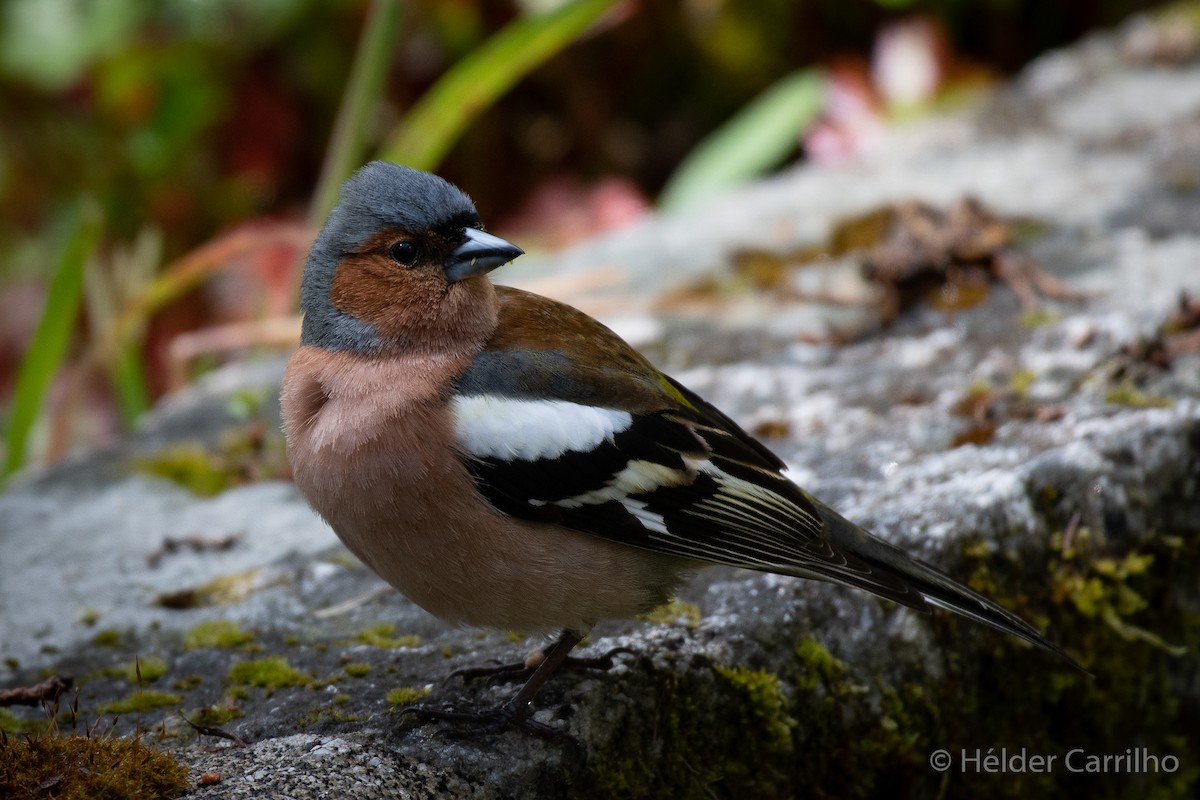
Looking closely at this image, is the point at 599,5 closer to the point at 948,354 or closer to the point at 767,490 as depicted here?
the point at 948,354

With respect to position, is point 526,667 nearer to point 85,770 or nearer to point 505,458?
point 505,458

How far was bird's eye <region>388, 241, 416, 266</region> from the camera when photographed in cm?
266

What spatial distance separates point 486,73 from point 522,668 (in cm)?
263

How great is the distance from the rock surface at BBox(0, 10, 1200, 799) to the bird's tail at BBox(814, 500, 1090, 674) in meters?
0.22

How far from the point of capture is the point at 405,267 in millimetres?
2662

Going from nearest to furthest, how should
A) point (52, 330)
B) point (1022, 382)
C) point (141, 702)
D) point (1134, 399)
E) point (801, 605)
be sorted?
point (141, 702)
point (801, 605)
point (1134, 399)
point (1022, 382)
point (52, 330)

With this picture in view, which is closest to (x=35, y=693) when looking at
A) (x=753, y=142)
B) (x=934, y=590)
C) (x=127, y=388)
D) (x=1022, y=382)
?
(x=934, y=590)

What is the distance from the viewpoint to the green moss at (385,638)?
103 inches

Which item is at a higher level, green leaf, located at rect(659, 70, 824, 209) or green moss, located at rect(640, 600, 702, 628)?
green leaf, located at rect(659, 70, 824, 209)

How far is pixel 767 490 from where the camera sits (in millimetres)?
2545

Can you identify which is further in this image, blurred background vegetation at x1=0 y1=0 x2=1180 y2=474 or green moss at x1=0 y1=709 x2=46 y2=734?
blurred background vegetation at x1=0 y1=0 x2=1180 y2=474

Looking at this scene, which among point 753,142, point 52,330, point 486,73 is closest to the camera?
point 52,330

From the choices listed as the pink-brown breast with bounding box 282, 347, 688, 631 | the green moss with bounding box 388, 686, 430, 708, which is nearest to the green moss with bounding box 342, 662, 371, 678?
the green moss with bounding box 388, 686, 430, 708

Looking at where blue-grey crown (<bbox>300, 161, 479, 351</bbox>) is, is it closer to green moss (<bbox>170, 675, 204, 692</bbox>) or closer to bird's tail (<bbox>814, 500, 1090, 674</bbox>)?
green moss (<bbox>170, 675, 204, 692</bbox>)
